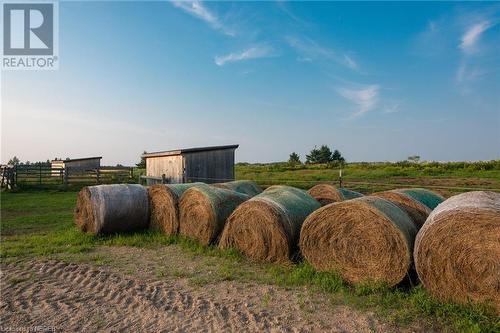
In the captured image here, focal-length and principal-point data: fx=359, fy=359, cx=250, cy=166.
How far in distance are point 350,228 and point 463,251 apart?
1.48 m

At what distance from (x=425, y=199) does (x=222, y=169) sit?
11567 mm

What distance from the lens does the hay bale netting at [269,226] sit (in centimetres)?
605

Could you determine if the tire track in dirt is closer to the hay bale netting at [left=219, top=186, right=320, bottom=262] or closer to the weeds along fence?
the hay bale netting at [left=219, top=186, right=320, bottom=262]

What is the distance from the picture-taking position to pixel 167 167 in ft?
57.2

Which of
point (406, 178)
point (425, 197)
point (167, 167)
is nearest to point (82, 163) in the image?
point (167, 167)

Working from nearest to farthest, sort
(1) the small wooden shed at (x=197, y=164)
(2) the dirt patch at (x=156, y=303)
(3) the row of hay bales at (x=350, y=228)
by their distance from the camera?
(2) the dirt patch at (x=156, y=303) < (3) the row of hay bales at (x=350, y=228) < (1) the small wooden shed at (x=197, y=164)

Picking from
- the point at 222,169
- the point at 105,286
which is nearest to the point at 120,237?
the point at 105,286

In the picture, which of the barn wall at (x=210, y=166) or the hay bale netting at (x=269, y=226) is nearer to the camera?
the hay bale netting at (x=269, y=226)

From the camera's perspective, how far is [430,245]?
4352 millimetres

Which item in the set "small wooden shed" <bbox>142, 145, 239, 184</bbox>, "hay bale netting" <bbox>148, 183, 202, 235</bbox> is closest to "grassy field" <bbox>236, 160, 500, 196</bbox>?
"small wooden shed" <bbox>142, 145, 239, 184</bbox>

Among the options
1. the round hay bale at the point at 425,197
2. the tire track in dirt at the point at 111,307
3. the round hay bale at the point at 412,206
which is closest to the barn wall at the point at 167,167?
the tire track in dirt at the point at 111,307

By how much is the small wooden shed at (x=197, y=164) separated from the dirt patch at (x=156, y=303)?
32.9ft

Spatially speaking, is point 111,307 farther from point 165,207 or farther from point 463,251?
point 165,207

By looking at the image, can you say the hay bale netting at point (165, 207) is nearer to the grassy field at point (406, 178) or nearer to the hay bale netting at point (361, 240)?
the hay bale netting at point (361, 240)
